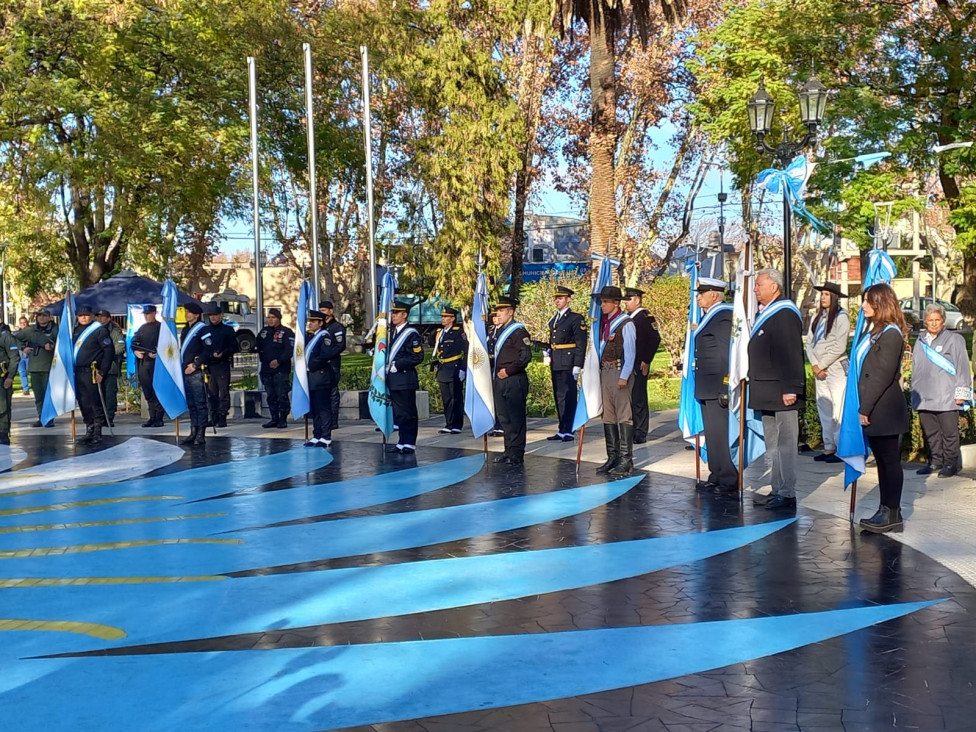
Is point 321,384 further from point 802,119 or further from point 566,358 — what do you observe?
point 802,119

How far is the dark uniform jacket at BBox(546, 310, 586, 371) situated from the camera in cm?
1469

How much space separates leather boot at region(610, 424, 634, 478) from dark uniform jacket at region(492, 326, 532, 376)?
5.35ft

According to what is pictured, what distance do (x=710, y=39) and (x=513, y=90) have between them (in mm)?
7645

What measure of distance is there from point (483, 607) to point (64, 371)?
36.3ft

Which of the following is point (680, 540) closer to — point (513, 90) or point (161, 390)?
point (161, 390)

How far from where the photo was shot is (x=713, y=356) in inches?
401

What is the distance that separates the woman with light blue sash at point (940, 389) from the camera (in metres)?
10.8

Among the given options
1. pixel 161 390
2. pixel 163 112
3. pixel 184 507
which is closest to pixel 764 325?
pixel 184 507

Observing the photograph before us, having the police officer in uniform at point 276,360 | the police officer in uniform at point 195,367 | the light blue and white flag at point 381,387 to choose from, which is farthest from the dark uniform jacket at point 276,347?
the light blue and white flag at point 381,387

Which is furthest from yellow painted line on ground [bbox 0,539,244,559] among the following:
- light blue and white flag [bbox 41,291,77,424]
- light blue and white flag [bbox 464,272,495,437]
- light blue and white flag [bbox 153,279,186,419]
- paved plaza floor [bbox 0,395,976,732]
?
light blue and white flag [bbox 41,291,77,424]

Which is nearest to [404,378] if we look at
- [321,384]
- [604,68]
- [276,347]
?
[321,384]

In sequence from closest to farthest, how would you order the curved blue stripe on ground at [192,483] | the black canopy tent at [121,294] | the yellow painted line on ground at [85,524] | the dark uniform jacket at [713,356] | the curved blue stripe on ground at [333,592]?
1. the curved blue stripe on ground at [333,592]
2. the yellow painted line on ground at [85,524]
3. the dark uniform jacket at [713,356]
4. the curved blue stripe on ground at [192,483]
5. the black canopy tent at [121,294]

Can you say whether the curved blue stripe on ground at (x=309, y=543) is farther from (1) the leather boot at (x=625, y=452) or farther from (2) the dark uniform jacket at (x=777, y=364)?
(2) the dark uniform jacket at (x=777, y=364)

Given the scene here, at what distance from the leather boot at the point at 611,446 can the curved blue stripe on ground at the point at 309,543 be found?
151cm
